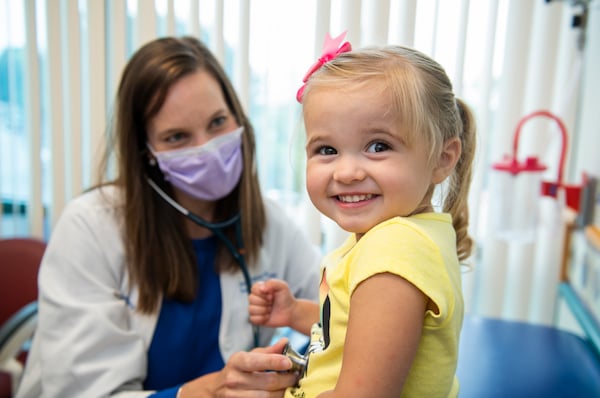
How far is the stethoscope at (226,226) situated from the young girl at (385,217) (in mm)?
542

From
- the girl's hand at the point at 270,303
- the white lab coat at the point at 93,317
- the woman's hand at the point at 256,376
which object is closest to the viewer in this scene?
the woman's hand at the point at 256,376

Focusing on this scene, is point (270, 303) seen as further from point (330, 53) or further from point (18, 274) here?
point (18, 274)

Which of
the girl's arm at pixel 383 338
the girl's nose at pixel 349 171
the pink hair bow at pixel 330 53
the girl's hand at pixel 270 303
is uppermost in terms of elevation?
the pink hair bow at pixel 330 53

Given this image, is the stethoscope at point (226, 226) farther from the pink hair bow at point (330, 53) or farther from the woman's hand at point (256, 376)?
the pink hair bow at point (330, 53)

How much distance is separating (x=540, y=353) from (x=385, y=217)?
85cm

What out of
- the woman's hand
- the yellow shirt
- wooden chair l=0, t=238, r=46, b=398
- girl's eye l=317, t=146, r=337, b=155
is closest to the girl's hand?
the woman's hand

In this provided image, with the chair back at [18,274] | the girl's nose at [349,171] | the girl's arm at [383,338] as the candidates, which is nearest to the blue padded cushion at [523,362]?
the girl's arm at [383,338]

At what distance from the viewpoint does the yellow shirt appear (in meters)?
0.63

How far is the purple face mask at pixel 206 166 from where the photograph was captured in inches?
48.4

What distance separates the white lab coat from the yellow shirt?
57cm

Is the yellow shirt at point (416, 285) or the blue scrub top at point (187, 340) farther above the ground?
the yellow shirt at point (416, 285)

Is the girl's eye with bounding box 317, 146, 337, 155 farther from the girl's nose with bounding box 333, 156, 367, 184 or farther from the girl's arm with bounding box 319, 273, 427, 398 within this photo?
the girl's arm with bounding box 319, 273, 427, 398

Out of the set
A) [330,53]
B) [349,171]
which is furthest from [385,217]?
[330,53]

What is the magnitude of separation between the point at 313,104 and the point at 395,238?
231mm
